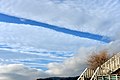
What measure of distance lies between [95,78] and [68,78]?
128 feet

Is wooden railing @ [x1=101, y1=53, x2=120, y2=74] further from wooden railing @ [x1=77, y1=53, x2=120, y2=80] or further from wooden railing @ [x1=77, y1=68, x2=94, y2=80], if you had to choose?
wooden railing @ [x1=77, y1=68, x2=94, y2=80]

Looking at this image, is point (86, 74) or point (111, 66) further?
point (86, 74)

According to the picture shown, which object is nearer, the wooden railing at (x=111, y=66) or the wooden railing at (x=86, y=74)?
the wooden railing at (x=111, y=66)

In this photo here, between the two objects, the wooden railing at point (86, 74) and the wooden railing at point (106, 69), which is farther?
the wooden railing at point (86, 74)

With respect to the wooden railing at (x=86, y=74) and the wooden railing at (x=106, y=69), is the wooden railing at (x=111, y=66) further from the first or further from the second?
the wooden railing at (x=86, y=74)

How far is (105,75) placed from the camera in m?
38.5

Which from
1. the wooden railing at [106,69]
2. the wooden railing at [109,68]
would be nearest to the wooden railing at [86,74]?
the wooden railing at [106,69]

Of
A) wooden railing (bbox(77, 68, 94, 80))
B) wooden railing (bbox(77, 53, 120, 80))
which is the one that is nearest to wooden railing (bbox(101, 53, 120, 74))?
wooden railing (bbox(77, 53, 120, 80))

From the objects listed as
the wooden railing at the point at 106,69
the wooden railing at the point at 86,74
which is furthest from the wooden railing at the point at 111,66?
the wooden railing at the point at 86,74

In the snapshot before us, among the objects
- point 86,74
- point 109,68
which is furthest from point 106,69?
point 86,74

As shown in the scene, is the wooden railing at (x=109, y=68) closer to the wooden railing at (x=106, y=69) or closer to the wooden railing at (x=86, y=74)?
the wooden railing at (x=106, y=69)

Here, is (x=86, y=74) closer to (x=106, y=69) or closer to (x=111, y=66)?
(x=106, y=69)

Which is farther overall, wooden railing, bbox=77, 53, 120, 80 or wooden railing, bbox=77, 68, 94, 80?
wooden railing, bbox=77, 68, 94, 80

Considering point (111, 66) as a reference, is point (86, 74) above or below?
below
